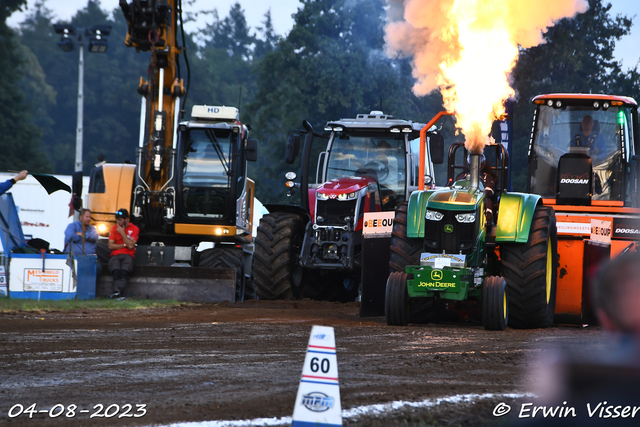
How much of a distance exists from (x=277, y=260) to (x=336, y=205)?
152 cm

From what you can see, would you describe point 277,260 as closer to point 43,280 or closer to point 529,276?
point 43,280

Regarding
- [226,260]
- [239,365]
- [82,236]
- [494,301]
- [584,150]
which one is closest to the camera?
[239,365]

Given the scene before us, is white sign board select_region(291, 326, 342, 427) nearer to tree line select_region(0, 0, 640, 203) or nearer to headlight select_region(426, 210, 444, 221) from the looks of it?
headlight select_region(426, 210, 444, 221)

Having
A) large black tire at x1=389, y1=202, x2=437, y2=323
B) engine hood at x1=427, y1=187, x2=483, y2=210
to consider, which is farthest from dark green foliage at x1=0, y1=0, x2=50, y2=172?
engine hood at x1=427, y1=187, x2=483, y2=210

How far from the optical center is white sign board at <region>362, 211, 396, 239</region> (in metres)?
12.0

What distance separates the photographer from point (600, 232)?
41.7 ft

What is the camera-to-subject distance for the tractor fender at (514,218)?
10781 mm

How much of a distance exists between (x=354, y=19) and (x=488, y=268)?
3897 cm

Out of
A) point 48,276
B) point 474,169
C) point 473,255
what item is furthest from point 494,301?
point 48,276

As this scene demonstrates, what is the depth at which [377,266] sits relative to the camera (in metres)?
12.0

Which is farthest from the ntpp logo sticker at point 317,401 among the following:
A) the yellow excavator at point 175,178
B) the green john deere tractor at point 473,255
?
the yellow excavator at point 175,178

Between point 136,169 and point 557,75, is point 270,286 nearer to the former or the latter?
point 136,169

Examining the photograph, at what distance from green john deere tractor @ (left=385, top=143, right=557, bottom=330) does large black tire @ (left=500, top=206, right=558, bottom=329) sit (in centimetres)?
1

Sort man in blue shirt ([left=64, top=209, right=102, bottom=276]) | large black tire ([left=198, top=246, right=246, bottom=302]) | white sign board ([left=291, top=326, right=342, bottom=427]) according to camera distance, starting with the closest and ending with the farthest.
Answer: white sign board ([left=291, top=326, right=342, bottom=427]), man in blue shirt ([left=64, top=209, right=102, bottom=276]), large black tire ([left=198, top=246, right=246, bottom=302])
